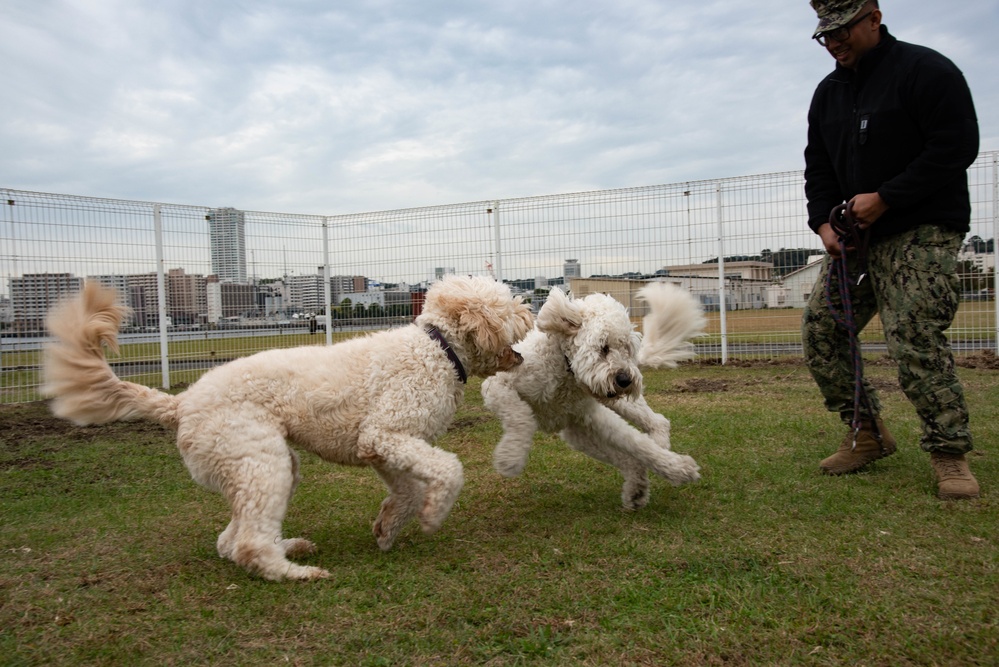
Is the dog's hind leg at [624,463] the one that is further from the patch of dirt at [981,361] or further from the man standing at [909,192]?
the patch of dirt at [981,361]

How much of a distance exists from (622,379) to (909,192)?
1667 mm

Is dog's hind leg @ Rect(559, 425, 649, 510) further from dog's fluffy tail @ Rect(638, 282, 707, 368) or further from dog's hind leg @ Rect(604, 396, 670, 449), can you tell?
dog's fluffy tail @ Rect(638, 282, 707, 368)

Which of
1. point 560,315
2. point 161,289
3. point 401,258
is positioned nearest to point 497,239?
point 401,258

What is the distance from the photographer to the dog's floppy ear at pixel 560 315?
3.81 meters

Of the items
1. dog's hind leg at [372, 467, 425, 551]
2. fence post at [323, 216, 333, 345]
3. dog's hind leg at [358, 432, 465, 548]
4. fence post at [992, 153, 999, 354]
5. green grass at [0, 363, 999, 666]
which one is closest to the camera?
green grass at [0, 363, 999, 666]

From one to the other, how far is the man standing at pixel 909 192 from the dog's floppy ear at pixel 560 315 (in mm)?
1515

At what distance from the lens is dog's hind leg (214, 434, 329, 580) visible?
292 centimetres

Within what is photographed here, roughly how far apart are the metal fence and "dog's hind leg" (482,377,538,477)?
510 cm

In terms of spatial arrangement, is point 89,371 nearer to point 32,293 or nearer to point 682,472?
point 682,472

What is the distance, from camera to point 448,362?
340 centimetres

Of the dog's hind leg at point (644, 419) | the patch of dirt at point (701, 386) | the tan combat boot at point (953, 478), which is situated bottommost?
the patch of dirt at point (701, 386)

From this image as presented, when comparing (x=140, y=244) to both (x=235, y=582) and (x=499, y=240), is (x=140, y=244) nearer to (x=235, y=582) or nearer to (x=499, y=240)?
(x=499, y=240)

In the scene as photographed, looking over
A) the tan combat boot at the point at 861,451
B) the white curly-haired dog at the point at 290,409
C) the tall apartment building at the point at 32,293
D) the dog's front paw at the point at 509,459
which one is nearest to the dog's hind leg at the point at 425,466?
the white curly-haired dog at the point at 290,409

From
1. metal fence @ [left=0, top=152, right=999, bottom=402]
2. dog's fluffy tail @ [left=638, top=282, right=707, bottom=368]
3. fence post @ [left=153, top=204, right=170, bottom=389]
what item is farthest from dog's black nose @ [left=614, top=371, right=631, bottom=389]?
fence post @ [left=153, top=204, right=170, bottom=389]
